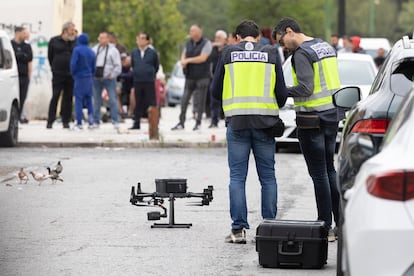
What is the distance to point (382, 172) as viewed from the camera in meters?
6.28

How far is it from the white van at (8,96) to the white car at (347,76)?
14.2 ft

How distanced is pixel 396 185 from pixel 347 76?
15837 millimetres

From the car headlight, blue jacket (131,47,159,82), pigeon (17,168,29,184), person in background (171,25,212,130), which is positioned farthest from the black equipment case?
person in background (171,25,212,130)

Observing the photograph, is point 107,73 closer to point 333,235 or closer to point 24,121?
point 24,121

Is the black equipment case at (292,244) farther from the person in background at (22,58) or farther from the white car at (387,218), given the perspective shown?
the person in background at (22,58)

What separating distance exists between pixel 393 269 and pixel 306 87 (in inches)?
188

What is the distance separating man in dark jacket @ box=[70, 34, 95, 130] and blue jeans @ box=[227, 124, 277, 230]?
47.9ft

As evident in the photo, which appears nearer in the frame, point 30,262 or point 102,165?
point 30,262

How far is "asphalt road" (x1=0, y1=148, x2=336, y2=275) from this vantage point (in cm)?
986

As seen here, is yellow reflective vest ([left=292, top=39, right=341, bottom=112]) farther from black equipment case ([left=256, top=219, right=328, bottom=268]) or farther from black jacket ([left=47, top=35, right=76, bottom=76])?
black jacket ([left=47, top=35, right=76, bottom=76])

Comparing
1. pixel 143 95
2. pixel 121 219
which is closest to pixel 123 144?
pixel 143 95

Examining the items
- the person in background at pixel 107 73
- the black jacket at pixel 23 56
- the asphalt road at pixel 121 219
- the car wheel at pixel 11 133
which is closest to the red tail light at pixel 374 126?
the asphalt road at pixel 121 219

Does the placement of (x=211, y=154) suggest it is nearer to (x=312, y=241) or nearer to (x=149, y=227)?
(x=149, y=227)

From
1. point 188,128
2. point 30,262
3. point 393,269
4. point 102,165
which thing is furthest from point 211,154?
point 393,269
